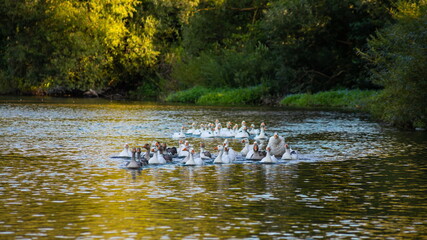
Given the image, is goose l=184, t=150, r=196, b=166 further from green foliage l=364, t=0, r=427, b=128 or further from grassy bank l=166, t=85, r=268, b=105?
grassy bank l=166, t=85, r=268, b=105

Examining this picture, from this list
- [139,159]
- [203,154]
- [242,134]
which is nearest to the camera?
[139,159]

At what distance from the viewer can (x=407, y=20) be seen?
1586 inches

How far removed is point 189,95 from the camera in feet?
240

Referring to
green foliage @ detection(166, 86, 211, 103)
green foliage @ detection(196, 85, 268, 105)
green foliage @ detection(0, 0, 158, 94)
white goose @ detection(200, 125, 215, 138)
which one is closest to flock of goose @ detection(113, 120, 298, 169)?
white goose @ detection(200, 125, 215, 138)

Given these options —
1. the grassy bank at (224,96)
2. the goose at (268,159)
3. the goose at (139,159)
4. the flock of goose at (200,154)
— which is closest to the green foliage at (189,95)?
the grassy bank at (224,96)

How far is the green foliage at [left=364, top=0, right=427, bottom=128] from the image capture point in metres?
37.5

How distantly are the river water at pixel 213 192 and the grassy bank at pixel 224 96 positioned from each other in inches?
1287

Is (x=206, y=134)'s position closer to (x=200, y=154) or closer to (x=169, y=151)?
(x=169, y=151)

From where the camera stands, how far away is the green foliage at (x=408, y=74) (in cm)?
3753

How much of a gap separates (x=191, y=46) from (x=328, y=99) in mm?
18780

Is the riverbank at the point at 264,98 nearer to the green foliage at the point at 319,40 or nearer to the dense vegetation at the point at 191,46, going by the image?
the dense vegetation at the point at 191,46

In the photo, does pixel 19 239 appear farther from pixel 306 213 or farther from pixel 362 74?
pixel 362 74

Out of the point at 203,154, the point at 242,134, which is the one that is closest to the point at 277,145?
the point at 203,154

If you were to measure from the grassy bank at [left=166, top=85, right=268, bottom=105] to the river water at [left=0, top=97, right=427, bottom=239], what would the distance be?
3270 centimetres
